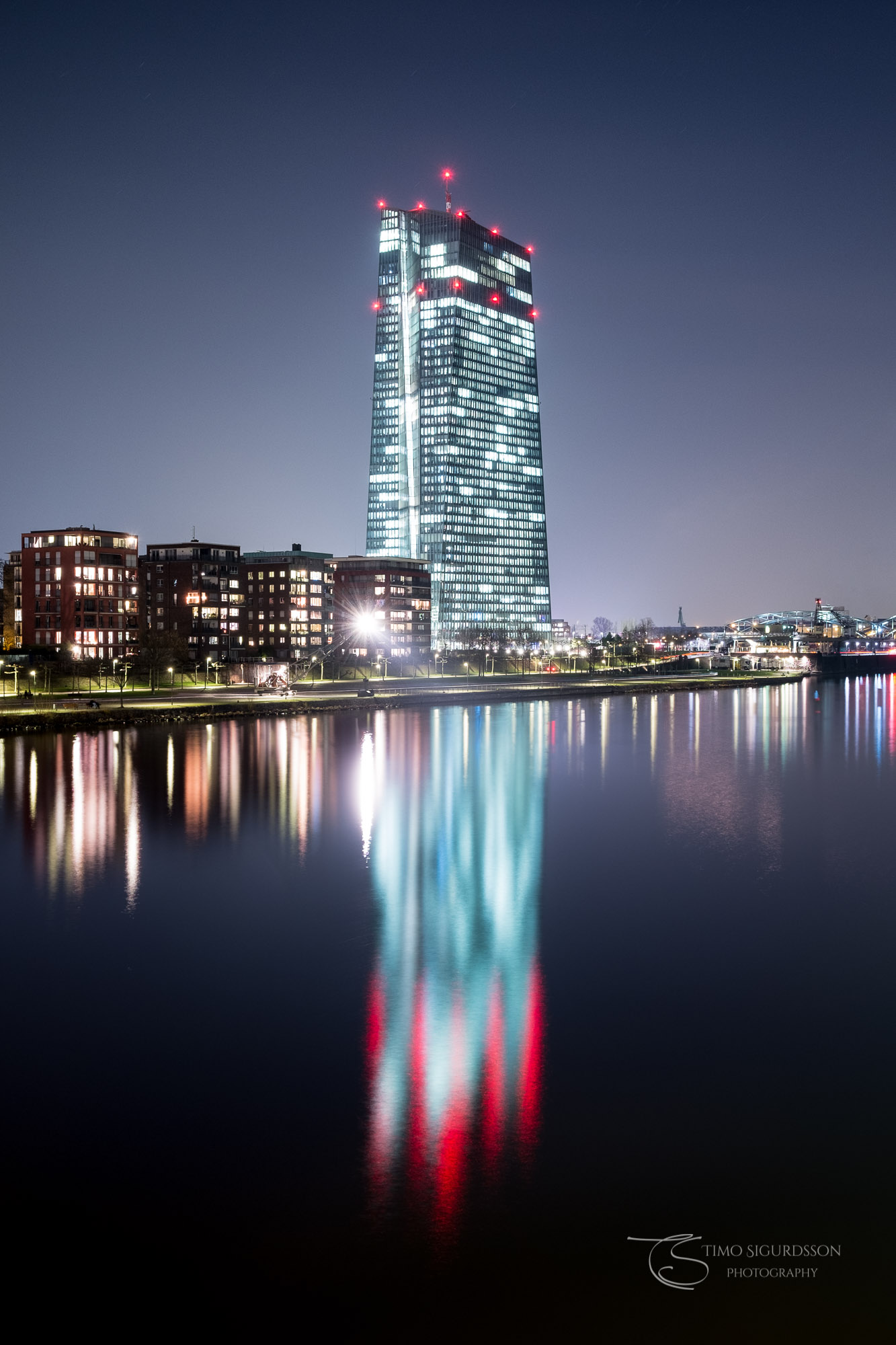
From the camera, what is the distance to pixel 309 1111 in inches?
440

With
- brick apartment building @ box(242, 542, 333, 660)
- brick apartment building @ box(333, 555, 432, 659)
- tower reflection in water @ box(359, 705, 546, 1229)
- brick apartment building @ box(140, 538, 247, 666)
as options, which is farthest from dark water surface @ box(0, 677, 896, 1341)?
brick apartment building @ box(333, 555, 432, 659)

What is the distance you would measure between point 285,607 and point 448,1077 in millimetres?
150361

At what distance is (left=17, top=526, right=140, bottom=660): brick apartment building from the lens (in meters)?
118

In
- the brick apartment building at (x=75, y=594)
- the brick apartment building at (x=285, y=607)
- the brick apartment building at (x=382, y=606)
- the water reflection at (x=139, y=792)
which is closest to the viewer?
the water reflection at (x=139, y=792)

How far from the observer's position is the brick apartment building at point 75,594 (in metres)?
118

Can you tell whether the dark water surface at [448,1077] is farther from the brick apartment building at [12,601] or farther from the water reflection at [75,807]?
the brick apartment building at [12,601]

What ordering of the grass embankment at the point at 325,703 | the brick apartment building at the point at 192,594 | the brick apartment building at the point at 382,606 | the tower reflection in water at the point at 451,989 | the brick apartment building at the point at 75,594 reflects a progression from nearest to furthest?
1. the tower reflection in water at the point at 451,989
2. the grass embankment at the point at 325,703
3. the brick apartment building at the point at 75,594
4. the brick apartment building at the point at 192,594
5. the brick apartment building at the point at 382,606

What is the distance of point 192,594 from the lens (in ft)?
462

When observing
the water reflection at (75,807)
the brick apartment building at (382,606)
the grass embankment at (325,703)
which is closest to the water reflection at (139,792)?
the water reflection at (75,807)

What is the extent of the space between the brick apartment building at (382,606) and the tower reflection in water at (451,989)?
132154mm

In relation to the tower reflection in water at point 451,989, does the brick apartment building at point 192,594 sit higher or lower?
higher

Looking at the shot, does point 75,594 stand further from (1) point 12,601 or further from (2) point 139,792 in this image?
(2) point 139,792

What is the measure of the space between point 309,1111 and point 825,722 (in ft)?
239

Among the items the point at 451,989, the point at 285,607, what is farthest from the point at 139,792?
the point at 285,607
